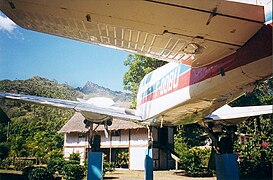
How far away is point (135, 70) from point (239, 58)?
2366 centimetres

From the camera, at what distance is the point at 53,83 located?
99.7m

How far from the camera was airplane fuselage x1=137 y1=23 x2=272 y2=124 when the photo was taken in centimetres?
354

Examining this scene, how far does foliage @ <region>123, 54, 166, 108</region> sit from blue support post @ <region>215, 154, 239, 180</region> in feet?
61.6

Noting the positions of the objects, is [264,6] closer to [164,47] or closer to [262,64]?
[262,64]

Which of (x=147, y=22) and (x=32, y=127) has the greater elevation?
(x=147, y=22)

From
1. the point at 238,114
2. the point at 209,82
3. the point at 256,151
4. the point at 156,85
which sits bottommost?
the point at 256,151

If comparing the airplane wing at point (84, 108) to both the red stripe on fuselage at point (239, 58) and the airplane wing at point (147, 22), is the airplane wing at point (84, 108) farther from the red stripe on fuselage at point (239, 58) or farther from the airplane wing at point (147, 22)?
the airplane wing at point (147, 22)

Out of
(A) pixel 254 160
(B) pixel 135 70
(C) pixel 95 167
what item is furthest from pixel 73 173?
(B) pixel 135 70

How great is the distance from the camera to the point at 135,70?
2741 centimetres

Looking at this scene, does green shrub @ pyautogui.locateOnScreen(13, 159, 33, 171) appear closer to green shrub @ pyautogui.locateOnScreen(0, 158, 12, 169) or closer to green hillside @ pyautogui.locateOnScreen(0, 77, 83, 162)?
green shrub @ pyautogui.locateOnScreen(0, 158, 12, 169)

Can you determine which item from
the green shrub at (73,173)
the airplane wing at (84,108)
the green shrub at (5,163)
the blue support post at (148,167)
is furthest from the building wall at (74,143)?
the blue support post at (148,167)

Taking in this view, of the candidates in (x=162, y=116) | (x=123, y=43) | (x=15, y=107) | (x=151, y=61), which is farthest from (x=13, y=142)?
(x=15, y=107)

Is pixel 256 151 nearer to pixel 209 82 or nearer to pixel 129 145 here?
pixel 209 82

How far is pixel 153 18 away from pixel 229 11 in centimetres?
79
